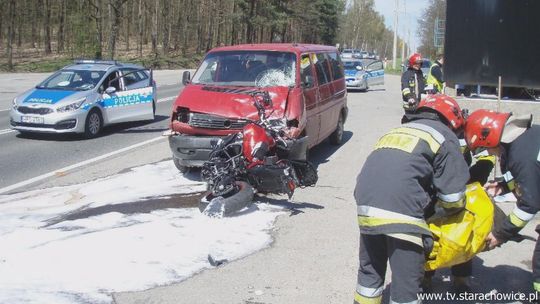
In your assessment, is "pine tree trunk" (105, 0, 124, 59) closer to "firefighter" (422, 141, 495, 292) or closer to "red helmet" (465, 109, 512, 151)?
"firefighter" (422, 141, 495, 292)

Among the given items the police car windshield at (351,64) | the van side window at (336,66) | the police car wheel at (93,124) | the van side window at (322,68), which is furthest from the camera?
the police car windshield at (351,64)

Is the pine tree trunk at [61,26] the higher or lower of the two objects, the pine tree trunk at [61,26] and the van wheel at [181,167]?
the higher

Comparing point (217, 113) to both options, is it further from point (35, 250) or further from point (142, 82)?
point (142, 82)

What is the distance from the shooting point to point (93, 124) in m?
12.5

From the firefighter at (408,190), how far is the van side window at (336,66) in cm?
785

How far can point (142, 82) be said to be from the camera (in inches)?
570

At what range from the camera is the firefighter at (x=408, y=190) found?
122 inches

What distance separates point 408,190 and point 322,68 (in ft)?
23.9

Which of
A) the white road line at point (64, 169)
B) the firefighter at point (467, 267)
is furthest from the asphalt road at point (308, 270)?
the white road line at point (64, 169)

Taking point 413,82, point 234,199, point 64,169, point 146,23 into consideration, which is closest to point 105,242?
point 234,199

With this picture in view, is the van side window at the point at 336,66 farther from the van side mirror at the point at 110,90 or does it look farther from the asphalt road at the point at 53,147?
the van side mirror at the point at 110,90

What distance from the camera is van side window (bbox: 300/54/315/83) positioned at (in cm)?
880

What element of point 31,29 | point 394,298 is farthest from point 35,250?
point 31,29

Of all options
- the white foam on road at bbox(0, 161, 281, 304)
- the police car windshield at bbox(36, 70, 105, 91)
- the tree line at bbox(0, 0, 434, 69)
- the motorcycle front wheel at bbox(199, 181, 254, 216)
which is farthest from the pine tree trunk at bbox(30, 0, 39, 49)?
the motorcycle front wheel at bbox(199, 181, 254, 216)
